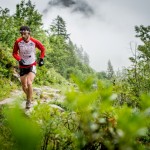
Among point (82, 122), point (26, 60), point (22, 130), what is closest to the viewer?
point (22, 130)

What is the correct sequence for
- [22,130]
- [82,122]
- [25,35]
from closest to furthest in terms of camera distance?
[22,130]
[82,122]
[25,35]

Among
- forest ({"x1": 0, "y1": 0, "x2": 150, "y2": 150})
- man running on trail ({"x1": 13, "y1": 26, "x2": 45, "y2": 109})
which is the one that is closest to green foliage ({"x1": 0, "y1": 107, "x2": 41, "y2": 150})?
forest ({"x1": 0, "y1": 0, "x2": 150, "y2": 150})

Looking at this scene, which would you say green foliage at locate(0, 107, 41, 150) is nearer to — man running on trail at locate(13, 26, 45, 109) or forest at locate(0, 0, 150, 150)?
forest at locate(0, 0, 150, 150)

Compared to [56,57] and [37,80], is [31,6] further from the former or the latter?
[56,57]

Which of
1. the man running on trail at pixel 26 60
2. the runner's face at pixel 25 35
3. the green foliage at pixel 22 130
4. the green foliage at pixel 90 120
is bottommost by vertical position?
the green foliage at pixel 22 130

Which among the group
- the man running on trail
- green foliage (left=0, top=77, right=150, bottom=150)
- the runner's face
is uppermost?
the runner's face

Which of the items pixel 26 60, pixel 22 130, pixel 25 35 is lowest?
pixel 22 130

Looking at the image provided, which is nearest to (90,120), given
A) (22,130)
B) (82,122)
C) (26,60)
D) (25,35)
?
(82,122)

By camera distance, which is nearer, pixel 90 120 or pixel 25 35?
pixel 90 120

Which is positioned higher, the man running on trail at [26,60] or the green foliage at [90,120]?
the man running on trail at [26,60]

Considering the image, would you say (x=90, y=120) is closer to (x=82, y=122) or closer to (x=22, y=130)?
(x=82, y=122)

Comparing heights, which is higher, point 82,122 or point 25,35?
point 25,35

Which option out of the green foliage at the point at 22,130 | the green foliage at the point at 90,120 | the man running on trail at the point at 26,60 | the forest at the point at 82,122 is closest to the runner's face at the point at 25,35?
the man running on trail at the point at 26,60

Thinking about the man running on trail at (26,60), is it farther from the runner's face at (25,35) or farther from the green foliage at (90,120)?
the green foliage at (90,120)
